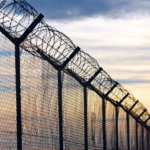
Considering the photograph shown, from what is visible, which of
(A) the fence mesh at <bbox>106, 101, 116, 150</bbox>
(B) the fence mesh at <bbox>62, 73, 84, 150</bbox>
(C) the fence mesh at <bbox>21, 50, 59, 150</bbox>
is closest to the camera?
(C) the fence mesh at <bbox>21, 50, 59, 150</bbox>

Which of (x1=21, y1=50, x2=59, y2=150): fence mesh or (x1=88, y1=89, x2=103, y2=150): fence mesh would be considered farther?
(x1=88, y1=89, x2=103, y2=150): fence mesh

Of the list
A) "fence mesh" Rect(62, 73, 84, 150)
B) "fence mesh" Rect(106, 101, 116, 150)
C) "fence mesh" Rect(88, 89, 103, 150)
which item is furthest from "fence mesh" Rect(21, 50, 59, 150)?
"fence mesh" Rect(106, 101, 116, 150)

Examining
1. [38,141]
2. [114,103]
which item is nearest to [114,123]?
[114,103]

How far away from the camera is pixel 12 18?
3.86 m

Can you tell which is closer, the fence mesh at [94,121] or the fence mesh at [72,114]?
the fence mesh at [72,114]

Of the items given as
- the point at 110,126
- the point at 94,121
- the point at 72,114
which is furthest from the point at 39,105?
the point at 110,126

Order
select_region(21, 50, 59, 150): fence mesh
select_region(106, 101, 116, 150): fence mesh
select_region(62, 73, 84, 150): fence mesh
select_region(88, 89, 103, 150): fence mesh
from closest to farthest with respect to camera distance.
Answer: select_region(21, 50, 59, 150): fence mesh
select_region(62, 73, 84, 150): fence mesh
select_region(88, 89, 103, 150): fence mesh
select_region(106, 101, 116, 150): fence mesh

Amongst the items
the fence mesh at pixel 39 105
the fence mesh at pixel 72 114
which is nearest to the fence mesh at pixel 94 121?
the fence mesh at pixel 72 114

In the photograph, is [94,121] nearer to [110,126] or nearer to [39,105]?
[110,126]

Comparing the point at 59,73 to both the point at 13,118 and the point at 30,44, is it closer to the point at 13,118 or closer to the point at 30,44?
the point at 30,44

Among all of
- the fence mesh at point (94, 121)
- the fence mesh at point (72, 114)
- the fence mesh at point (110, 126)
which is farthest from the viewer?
the fence mesh at point (110, 126)

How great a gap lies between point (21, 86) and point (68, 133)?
55.6 inches

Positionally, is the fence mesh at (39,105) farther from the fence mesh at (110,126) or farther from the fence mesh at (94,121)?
the fence mesh at (110,126)

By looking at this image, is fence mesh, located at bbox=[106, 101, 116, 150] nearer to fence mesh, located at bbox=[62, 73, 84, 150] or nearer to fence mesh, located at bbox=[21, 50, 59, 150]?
fence mesh, located at bbox=[62, 73, 84, 150]
